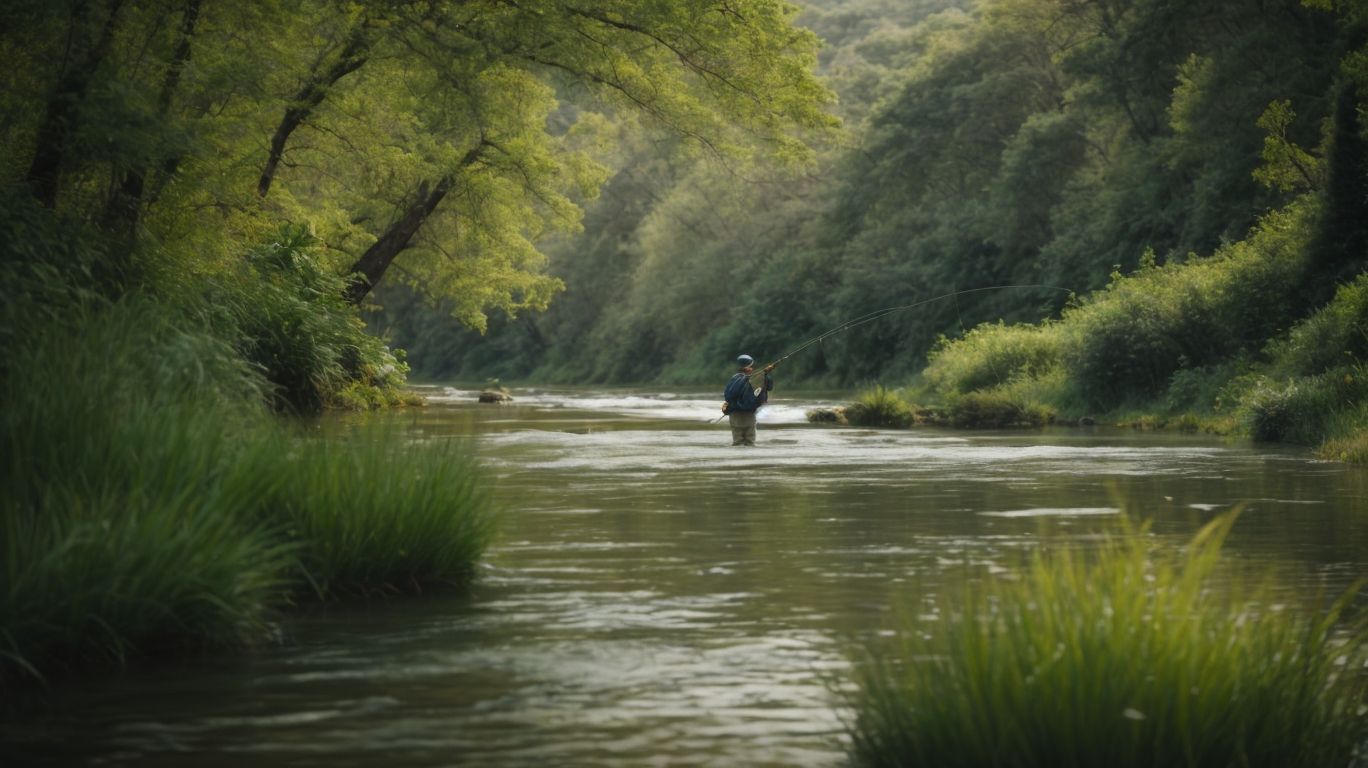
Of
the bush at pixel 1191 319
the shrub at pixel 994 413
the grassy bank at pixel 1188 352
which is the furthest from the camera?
the shrub at pixel 994 413

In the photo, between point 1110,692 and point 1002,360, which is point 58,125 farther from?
point 1002,360

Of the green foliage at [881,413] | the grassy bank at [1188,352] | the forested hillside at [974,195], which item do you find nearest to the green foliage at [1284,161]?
the forested hillside at [974,195]

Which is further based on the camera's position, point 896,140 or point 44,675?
point 896,140

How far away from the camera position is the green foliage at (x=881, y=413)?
118 ft

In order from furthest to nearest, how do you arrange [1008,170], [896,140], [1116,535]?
[896,140]
[1008,170]
[1116,535]

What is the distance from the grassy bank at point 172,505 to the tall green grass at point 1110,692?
3.85 m

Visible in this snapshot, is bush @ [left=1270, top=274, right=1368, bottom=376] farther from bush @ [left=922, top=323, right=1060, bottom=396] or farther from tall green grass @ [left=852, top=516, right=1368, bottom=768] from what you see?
tall green grass @ [left=852, top=516, right=1368, bottom=768]

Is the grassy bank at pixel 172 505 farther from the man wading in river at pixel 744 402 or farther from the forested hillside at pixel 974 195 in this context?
the man wading in river at pixel 744 402

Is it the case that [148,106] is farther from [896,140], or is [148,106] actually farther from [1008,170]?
[896,140]

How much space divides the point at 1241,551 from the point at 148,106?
381 inches

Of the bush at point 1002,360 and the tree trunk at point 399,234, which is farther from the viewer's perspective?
the bush at point 1002,360

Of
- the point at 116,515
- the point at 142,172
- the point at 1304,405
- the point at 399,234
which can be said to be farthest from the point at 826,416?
the point at 116,515

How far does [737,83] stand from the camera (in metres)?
22.4

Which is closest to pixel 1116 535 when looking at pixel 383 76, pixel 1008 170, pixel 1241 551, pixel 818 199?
pixel 1241 551
